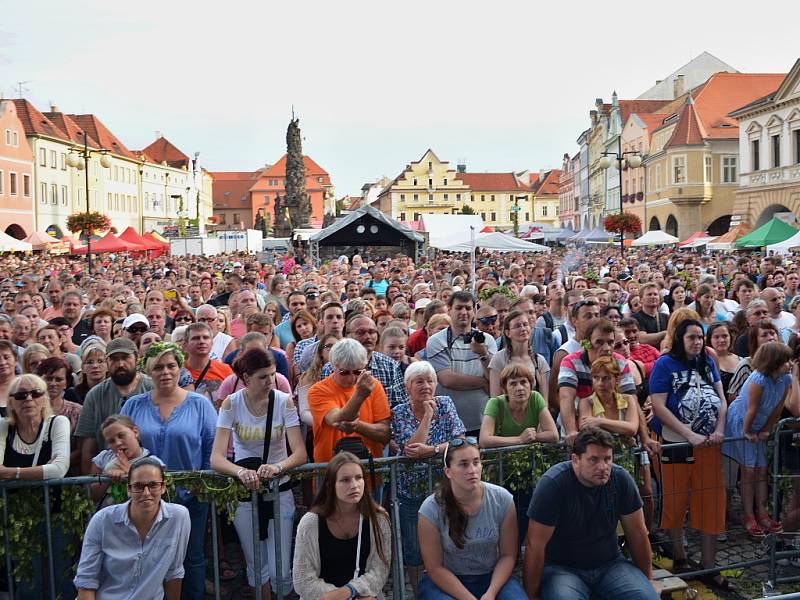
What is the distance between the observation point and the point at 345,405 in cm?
528

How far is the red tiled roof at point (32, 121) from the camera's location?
194 ft

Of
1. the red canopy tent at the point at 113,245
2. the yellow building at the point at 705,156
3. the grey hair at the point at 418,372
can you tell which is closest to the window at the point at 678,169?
the yellow building at the point at 705,156

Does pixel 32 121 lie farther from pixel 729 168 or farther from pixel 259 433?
pixel 259 433

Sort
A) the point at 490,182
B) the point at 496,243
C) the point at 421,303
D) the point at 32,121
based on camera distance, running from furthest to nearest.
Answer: the point at 490,182, the point at 32,121, the point at 496,243, the point at 421,303

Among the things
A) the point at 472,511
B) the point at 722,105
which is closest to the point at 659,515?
the point at 472,511

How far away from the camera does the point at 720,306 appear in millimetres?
10633

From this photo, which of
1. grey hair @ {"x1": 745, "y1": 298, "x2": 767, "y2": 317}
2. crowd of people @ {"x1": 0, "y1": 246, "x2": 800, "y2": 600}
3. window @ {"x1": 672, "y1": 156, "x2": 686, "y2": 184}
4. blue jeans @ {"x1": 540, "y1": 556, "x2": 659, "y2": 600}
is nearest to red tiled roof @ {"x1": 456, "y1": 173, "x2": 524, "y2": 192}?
window @ {"x1": 672, "y1": 156, "x2": 686, "y2": 184}

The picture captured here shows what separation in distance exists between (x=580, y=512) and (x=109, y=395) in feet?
10.8

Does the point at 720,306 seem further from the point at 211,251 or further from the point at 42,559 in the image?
the point at 211,251

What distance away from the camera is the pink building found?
53.8m

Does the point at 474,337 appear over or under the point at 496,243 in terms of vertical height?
under

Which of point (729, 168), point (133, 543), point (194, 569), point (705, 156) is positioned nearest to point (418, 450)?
point (194, 569)

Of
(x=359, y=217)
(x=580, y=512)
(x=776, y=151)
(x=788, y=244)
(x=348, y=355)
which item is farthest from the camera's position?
(x=776, y=151)

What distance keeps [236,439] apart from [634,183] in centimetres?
6801
